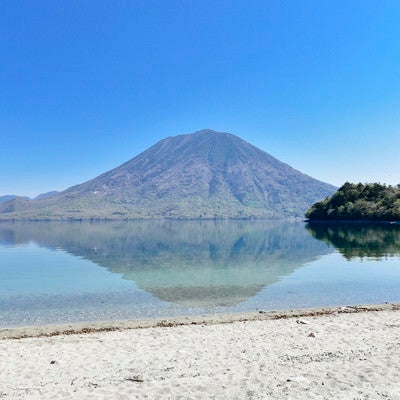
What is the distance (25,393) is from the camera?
8.79m

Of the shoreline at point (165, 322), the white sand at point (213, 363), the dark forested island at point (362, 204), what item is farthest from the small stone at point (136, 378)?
the dark forested island at point (362, 204)

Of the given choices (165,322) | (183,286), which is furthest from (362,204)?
(165,322)

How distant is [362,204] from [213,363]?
126154 millimetres

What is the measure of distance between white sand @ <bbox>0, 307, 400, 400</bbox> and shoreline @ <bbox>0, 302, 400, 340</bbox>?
0.80 metres

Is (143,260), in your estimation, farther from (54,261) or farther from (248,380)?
(248,380)

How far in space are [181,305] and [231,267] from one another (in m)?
16.5

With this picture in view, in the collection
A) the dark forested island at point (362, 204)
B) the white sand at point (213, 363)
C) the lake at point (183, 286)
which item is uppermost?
the dark forested island at point (362, 204)

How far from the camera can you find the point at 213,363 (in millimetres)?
10812

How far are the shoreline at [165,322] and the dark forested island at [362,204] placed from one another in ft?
330

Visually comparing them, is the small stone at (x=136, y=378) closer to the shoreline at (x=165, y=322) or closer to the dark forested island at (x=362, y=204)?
the shoreline at (x=165, y=322)

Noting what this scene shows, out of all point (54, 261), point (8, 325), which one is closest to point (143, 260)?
point (54, 261)

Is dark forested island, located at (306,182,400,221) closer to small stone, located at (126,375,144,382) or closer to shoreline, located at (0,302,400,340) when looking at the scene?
shoreline, located at (0,302,400,340)

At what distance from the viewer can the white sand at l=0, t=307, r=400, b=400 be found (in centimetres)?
883

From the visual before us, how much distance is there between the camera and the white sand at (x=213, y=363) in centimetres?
883
